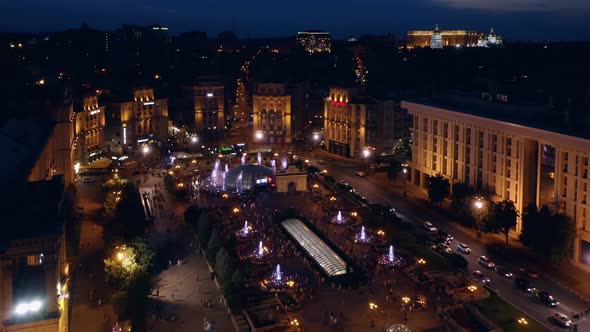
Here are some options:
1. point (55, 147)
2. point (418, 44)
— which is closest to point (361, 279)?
point (55, 147)

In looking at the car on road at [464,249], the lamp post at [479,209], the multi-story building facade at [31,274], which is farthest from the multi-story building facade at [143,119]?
the multi-story building facade at [31,274]

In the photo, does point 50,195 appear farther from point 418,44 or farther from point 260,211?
point 418,44

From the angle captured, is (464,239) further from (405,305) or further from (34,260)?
(34,260)

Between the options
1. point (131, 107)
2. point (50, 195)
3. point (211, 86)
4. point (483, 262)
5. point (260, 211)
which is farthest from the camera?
point (211, 86)

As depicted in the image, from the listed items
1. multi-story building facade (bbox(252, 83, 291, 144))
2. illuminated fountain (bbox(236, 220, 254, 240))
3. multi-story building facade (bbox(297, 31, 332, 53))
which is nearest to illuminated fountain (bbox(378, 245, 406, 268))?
illuminated fountain (bbox(236, 220, 254, 240))

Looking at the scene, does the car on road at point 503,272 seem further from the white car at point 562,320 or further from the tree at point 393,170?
the tree at point 393,170
